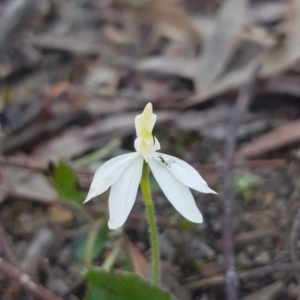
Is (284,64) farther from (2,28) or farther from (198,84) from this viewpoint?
(2,28)

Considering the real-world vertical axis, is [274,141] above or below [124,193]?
above

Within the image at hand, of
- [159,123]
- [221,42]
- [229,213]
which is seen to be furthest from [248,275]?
[221,42]

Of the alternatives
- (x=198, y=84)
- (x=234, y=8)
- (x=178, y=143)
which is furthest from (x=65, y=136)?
(x=234, y=8)

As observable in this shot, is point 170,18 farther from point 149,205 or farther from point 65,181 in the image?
point 149,205

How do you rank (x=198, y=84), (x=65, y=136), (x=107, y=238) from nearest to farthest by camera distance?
(x=107, y=238) < (x=65, y=136) < (x=198, y=84)

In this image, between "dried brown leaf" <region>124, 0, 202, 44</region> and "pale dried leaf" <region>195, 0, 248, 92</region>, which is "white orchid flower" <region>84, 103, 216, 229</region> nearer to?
"pale dried leaf" <region>195, 0, 248, 92</region>

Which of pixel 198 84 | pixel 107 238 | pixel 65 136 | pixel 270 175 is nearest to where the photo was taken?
pixel 107 238
